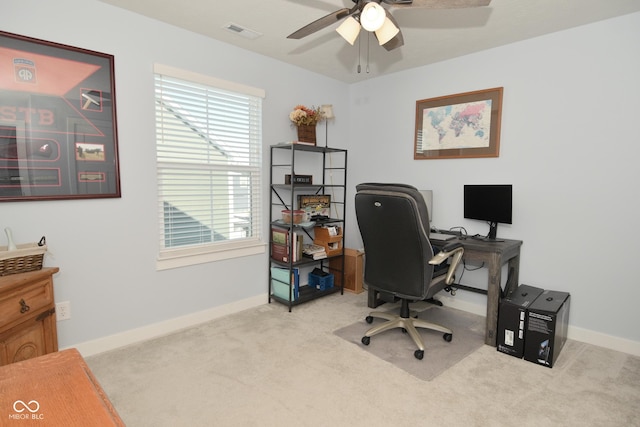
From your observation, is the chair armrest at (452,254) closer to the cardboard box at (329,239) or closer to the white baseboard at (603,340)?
the white baseboard at (603,340)

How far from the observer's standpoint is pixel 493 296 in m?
2.67

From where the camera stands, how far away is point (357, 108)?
167 inches

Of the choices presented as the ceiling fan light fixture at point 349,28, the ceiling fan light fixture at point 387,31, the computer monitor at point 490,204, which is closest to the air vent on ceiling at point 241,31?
the ceiling fan light fixture at point 349,28

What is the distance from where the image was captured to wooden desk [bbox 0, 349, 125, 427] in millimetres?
666

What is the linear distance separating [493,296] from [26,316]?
9.88 ft

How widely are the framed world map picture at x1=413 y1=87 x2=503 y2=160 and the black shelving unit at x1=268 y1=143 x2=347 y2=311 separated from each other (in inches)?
35.9

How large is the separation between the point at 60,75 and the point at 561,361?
156 inches

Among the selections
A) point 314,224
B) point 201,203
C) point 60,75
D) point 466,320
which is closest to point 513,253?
point 466,320

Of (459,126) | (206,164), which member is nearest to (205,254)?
(206,164)

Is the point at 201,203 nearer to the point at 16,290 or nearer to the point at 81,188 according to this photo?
the point at 81,188

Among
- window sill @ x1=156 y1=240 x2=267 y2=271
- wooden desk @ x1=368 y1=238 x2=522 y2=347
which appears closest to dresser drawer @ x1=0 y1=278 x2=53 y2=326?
window sill @ x1=156 y1=240 x2=267 y2=271

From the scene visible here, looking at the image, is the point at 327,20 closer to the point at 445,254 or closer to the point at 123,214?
the point at 445,254

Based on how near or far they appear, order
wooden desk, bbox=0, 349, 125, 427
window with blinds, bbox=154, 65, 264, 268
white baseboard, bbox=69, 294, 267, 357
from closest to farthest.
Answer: wooden desk, bbox=0, 349, 125, 427 < white baseboard, bbox=69, 294, 267, 357 < window with blinds, bbox=154, 65, 264, 268

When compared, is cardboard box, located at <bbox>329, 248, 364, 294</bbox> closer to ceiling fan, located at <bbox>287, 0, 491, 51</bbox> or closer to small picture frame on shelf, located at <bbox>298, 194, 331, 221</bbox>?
small picture frame on shelf, located at <bbox>298, 194, 331, 221</bbox>
